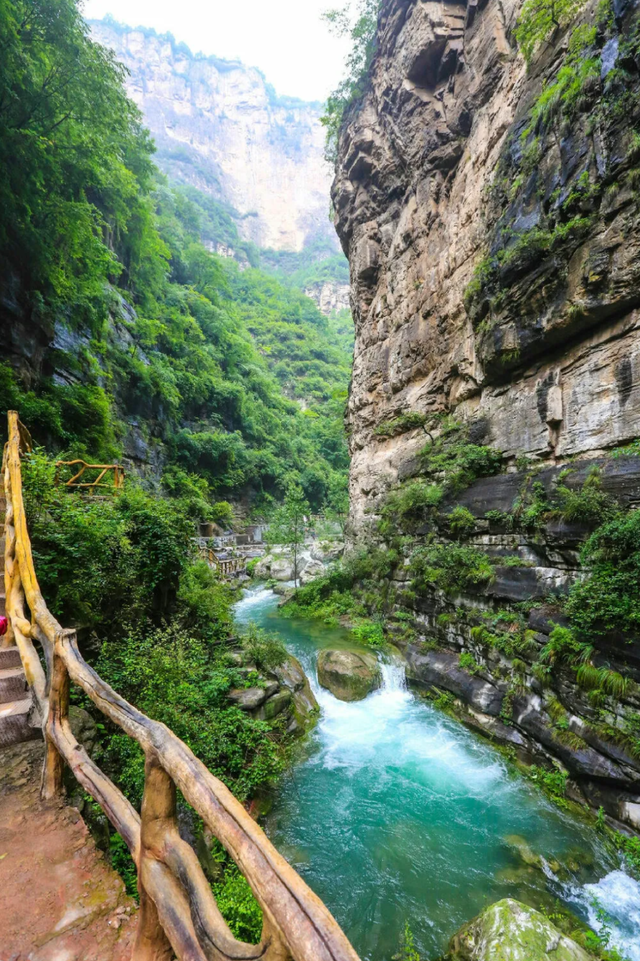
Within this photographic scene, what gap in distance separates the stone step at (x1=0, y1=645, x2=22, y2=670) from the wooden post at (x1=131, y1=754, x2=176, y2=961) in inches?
122

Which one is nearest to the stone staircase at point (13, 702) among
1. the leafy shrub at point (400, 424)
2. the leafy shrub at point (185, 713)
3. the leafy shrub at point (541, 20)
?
the leafy shrub at point (185, 713)

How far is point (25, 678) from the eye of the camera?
3420mm

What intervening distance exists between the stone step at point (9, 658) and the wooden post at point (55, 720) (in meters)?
1.47

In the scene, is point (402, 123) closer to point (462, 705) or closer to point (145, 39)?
point (462, 705)

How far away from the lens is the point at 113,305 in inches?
775

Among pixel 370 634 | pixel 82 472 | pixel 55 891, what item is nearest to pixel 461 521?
pixel 370 634

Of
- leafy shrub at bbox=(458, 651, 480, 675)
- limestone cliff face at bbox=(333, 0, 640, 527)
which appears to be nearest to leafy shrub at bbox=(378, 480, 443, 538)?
limestone cliff face at bbox=(333, 0, 640, 527)

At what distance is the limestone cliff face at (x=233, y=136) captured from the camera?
9075 centimetres

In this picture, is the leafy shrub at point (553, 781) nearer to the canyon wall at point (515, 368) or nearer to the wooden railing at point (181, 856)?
the canyon wall at point (515, 368)

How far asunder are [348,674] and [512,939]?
5827 mm

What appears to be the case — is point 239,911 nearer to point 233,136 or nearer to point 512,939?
point 512,939

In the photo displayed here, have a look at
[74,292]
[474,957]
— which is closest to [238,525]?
[74,292]

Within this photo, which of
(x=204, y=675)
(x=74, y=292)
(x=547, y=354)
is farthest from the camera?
(x=74, y=292)

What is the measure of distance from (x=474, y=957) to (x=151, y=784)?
13.7 feet
